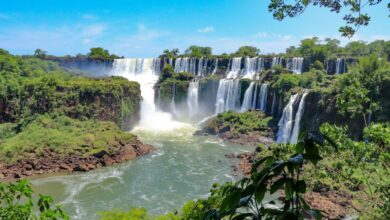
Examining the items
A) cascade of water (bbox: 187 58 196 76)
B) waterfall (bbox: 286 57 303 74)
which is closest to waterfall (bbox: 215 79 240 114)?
waterfall (bbox: 286 57 303 74)

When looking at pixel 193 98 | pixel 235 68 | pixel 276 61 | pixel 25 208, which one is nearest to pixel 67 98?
pixel 193 98

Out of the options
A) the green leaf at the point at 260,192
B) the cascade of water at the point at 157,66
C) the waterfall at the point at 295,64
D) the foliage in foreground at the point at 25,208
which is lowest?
the foliage in foreground at the point at 25,208

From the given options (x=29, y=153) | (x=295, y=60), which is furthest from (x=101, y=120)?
(x=295, y=60)

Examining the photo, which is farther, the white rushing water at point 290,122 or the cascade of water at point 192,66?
the cascade of water at point 192,66

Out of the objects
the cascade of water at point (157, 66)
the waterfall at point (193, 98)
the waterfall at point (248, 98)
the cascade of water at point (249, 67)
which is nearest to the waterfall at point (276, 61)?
the cascade of water at point (249, 67)

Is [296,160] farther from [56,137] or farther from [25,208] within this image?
[56,137]

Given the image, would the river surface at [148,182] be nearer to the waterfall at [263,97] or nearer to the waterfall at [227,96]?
the waterfall at [263,97]
